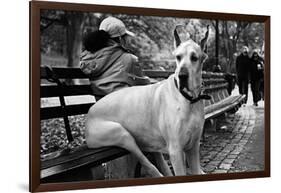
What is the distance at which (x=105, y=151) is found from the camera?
303cm

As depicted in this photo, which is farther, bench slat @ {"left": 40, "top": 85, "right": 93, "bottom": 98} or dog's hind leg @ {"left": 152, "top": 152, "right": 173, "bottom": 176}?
dog's hind leg @ {"left": 152, "top": 152, "right": 173, "bottom": 176}

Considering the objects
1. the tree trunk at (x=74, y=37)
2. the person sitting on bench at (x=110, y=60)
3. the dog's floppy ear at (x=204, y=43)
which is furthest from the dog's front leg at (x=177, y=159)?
the tree trunk at (x=74, y=37)

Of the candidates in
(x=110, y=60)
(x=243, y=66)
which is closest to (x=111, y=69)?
(x=110, y=60)

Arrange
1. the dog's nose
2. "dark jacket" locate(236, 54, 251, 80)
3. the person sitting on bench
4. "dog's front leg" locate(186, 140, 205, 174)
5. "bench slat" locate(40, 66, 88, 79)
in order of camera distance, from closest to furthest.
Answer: "bench slat" locate(40, 66, 88, 79), the person sitting on bench, the dog's nose, "dog's front leg" locate(186, 140, 205, 174), "dark jacket" locate(236, 54, 251, 80)

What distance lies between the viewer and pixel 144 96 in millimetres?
3135

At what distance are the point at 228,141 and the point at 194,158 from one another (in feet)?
1.06

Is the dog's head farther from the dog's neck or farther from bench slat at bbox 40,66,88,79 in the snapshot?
bench slat at bbox 40,66,88,79

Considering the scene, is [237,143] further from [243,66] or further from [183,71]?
[183,71]

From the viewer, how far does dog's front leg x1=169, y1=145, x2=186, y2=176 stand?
3.18m

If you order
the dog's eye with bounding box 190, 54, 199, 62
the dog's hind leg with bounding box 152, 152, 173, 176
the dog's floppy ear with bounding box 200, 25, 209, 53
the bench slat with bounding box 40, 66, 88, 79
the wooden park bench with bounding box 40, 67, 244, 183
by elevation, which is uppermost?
the dog's floppy ear with bounding box 200, 25, 209, 53

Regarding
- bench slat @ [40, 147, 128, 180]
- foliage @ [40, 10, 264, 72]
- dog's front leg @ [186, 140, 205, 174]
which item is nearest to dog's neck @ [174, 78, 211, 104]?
foliage @ [40, 10, 264, 72]

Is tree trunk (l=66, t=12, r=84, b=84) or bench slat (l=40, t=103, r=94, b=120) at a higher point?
tree trunk (l=66, t=12, r=84, b=84)
